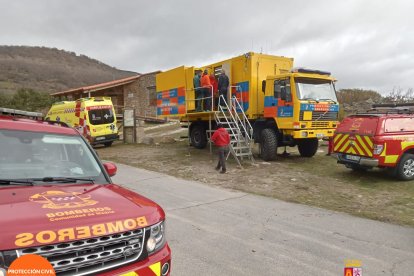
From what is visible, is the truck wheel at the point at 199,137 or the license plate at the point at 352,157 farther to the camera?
the truck wheel at the point at 199,137

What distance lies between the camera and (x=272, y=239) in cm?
554

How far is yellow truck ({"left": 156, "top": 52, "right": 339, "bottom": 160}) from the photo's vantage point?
1240 cm

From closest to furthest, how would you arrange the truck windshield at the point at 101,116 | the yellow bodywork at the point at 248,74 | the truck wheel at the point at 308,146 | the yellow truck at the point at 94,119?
1. the yellow bodywork at the point at 248,74
2. the truck wheel at the point at 308,146
3. the yellow truck at the point at 94,119
4. the truck windshield at the point at 101,116

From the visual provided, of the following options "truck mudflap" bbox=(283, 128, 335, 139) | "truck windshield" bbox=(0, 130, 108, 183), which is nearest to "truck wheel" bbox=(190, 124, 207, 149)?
"truck mudflap" bbox=(283, 128, 335, 139)

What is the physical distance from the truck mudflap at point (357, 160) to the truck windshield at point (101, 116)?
40.8ft

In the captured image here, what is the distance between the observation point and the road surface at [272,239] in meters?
4.53

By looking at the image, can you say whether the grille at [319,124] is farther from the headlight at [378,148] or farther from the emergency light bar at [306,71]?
the headlight at [378,148]

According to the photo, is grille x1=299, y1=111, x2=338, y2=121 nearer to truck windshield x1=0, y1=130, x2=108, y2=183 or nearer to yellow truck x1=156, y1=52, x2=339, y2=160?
yellow truck x1=156, y1=52, x2=339, y2=160

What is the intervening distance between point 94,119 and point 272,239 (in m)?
15.2

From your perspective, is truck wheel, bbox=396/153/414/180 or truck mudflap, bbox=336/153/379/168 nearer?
truck mudflap, bbox=336/153/379/168

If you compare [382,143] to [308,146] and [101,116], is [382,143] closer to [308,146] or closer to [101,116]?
[308,146]

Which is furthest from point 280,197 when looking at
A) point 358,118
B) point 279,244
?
point 358,118

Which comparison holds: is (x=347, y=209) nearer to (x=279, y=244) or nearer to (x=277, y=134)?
(x=279, y=244)

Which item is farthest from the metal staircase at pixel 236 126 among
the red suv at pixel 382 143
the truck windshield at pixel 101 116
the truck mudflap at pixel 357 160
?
the truck windshield at pixel 101 116
